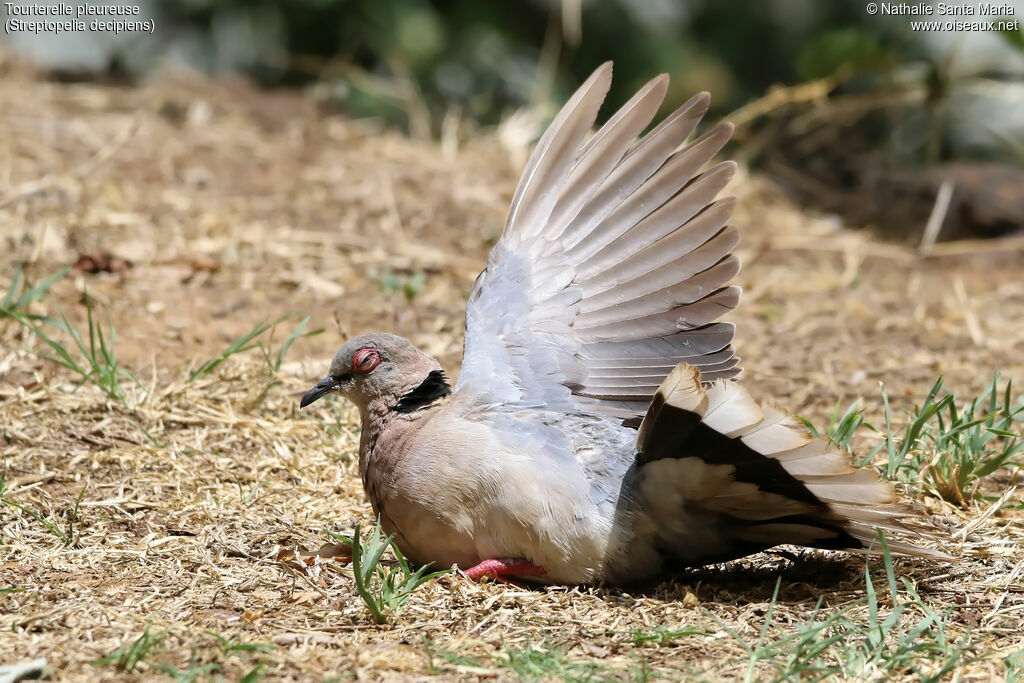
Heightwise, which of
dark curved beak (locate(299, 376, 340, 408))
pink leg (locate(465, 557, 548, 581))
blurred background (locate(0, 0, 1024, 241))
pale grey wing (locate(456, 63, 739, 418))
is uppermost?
blurred background (locate(0, 0, 1024, 241))

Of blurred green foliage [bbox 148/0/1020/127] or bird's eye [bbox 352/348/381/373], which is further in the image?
blurred green foliage [bbox 148/0/1020/127]

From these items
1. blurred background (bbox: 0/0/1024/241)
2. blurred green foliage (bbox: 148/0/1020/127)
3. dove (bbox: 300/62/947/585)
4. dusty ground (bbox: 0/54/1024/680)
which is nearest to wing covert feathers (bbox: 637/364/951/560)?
dove (bbox: 300/62/947/585)

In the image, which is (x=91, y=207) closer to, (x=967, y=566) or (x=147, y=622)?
(x=147, y=622)

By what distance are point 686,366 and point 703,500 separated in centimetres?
43

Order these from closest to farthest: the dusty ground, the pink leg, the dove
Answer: the dusty ground → the dove → the pink leg

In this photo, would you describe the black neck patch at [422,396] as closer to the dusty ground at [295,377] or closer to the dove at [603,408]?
the dove at [603,408]

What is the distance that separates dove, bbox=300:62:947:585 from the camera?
9.66ft

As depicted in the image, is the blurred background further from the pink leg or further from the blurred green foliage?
the pink leg

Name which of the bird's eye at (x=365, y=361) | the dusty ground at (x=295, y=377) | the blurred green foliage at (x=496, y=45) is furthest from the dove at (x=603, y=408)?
the blurred green foliage at (x=496, y=45)

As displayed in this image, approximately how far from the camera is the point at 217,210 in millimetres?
6340

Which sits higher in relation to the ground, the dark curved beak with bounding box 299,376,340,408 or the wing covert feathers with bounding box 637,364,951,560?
the wing covert feathers with bounding box 637,364,951,560

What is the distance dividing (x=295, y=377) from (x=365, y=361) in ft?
3.92

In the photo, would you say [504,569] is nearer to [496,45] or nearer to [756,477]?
[756,477]

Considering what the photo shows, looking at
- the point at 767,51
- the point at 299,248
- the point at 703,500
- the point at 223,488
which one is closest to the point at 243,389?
the point at 223,488
